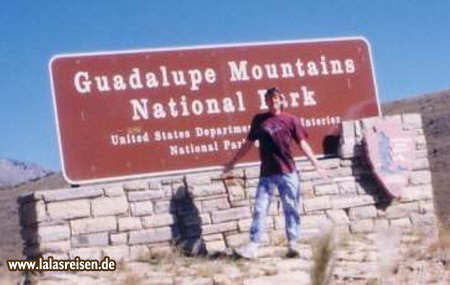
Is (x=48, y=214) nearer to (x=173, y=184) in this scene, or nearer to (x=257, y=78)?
(x=173, y=184)

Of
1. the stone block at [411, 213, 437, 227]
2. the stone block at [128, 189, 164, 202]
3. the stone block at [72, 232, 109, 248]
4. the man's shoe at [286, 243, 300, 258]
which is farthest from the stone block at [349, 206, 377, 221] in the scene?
the stone block at [72, 232, 109, 248]

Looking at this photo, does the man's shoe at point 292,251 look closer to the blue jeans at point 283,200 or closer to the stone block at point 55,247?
the blue jeans at point 283,200

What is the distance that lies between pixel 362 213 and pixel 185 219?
2.45 meters

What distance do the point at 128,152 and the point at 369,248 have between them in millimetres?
3191

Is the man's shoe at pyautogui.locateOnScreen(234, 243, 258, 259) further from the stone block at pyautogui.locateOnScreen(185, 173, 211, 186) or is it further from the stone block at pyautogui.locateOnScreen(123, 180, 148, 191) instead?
the stone block at pyautogui.locateOnScreen(123, 180, 148, 191)

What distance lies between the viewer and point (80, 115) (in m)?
11.0

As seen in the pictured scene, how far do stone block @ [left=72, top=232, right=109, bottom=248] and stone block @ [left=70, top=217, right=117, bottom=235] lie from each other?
0.15 ft

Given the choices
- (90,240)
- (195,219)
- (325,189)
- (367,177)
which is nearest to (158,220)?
(195,219)

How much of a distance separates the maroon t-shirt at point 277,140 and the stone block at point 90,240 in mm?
2075

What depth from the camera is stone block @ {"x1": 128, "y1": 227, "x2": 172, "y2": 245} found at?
1034 cm

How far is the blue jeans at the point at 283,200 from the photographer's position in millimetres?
9328

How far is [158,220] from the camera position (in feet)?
34.3

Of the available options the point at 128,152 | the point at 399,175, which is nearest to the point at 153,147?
the point at 128,152

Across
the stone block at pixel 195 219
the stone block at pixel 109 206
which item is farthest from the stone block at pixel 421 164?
the stone block at pixel 109 206
